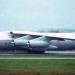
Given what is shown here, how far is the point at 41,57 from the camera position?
17.2 m

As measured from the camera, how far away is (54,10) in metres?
17.3

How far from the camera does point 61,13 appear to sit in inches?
680

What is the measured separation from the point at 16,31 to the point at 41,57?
0.42 m

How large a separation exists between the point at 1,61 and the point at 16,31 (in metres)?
0.39

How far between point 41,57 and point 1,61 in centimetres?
47

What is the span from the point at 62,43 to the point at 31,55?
0.39m

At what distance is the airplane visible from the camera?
17219 millimetres

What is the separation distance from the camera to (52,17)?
679 inches

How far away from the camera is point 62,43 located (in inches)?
680

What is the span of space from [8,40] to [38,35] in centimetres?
35

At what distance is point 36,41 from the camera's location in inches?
680

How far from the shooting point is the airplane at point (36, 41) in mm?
17219

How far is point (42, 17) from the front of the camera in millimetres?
17266

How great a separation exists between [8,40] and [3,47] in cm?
10
